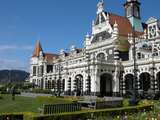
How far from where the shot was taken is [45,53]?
318ft

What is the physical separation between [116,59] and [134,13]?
18058mm

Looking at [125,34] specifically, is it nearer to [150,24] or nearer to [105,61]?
[150,24]

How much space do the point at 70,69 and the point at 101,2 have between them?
16031 millimetres

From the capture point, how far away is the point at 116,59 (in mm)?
52219

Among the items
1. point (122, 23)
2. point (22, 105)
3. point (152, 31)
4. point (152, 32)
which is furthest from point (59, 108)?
point (122, 23)

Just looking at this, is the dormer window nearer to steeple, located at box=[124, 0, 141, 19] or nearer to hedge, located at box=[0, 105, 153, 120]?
steeple, located at box=[124, 0, 141, 19]

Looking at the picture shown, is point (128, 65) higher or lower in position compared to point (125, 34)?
lower

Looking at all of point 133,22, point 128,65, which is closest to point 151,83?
point 128,65

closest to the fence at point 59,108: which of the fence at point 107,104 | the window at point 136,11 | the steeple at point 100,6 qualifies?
the fence at point 107,104

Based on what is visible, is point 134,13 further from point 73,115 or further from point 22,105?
point 73,115

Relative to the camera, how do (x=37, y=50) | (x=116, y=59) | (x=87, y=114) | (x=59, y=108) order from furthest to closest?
(x=37, y=50)
(x=116, y=59)
(x=59, y=108)
(x=87, y=114)

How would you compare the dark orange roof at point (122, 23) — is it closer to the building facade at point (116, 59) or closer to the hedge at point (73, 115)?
the building facade at point (116, 59)

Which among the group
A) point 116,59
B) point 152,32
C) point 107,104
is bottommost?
point 107,104

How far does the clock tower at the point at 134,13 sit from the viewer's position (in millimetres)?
63338
